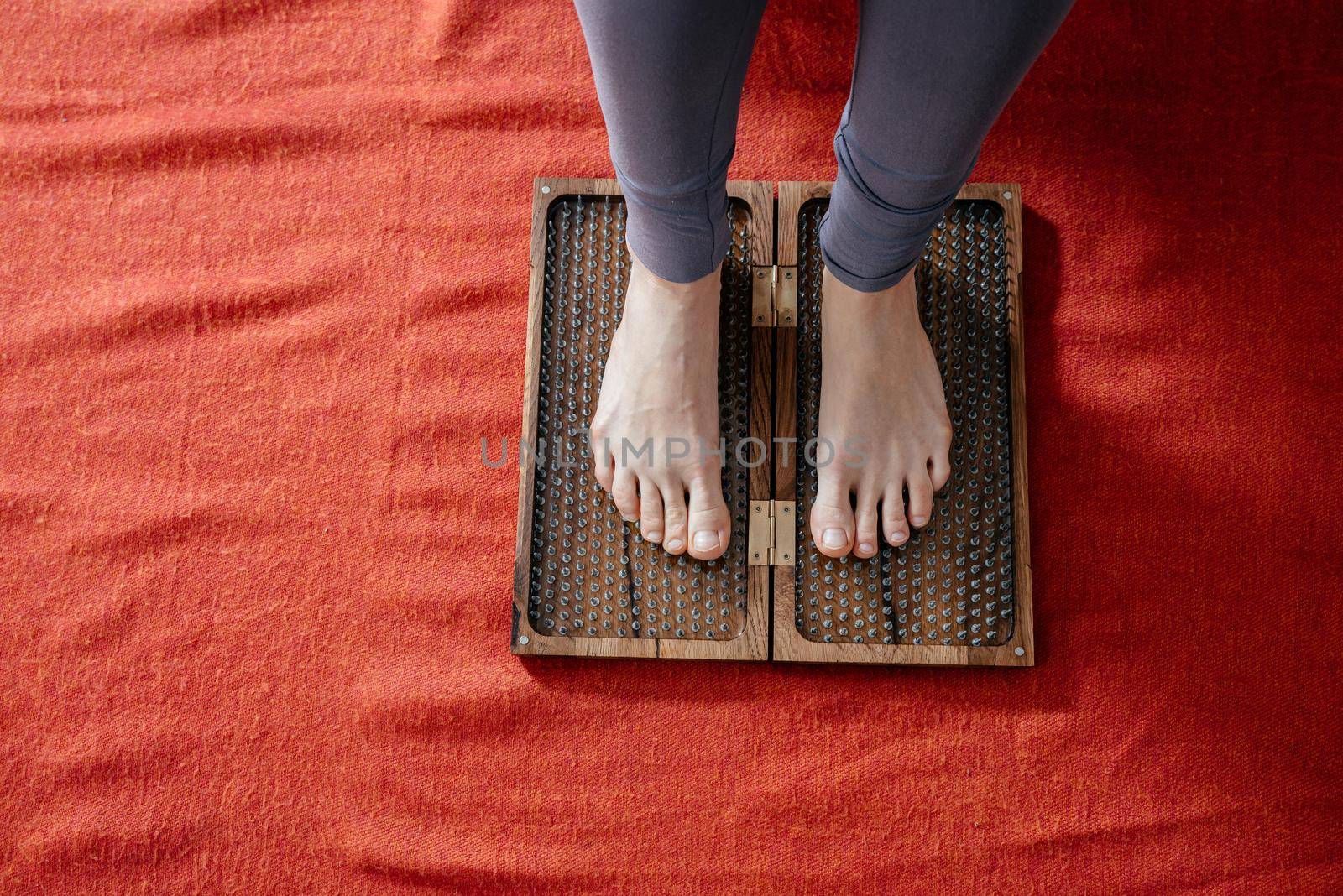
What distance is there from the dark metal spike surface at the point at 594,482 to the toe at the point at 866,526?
0.08 meters

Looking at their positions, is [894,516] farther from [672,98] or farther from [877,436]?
[672,98]

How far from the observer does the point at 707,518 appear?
69cm

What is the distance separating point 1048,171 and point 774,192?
0.74ft

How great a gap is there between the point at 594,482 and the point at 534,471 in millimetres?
43

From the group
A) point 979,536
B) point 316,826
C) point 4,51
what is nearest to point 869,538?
point 979,536

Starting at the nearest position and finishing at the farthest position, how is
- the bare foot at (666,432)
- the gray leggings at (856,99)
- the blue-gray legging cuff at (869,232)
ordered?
the gray leggings at (856,99) → the blue-gray legging cuff at (869,232) → the bare foot at (666,432)

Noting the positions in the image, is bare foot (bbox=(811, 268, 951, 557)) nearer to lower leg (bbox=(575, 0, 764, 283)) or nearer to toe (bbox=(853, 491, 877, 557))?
toe (bbox=(853, 491, 877, 557))

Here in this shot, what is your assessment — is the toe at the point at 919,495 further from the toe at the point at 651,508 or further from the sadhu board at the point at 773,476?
the toe at the point at 651,508

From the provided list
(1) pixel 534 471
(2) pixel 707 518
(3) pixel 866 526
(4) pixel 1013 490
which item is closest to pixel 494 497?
(1) pixel 534 471

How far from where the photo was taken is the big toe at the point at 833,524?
0.69m

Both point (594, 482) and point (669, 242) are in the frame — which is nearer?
point (669, 242)

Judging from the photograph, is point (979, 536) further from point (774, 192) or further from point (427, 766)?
point (427, 766)

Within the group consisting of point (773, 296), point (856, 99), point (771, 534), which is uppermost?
point (856, 99)

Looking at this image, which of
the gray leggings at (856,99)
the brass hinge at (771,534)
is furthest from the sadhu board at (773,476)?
the gray leggings at (856,99)
